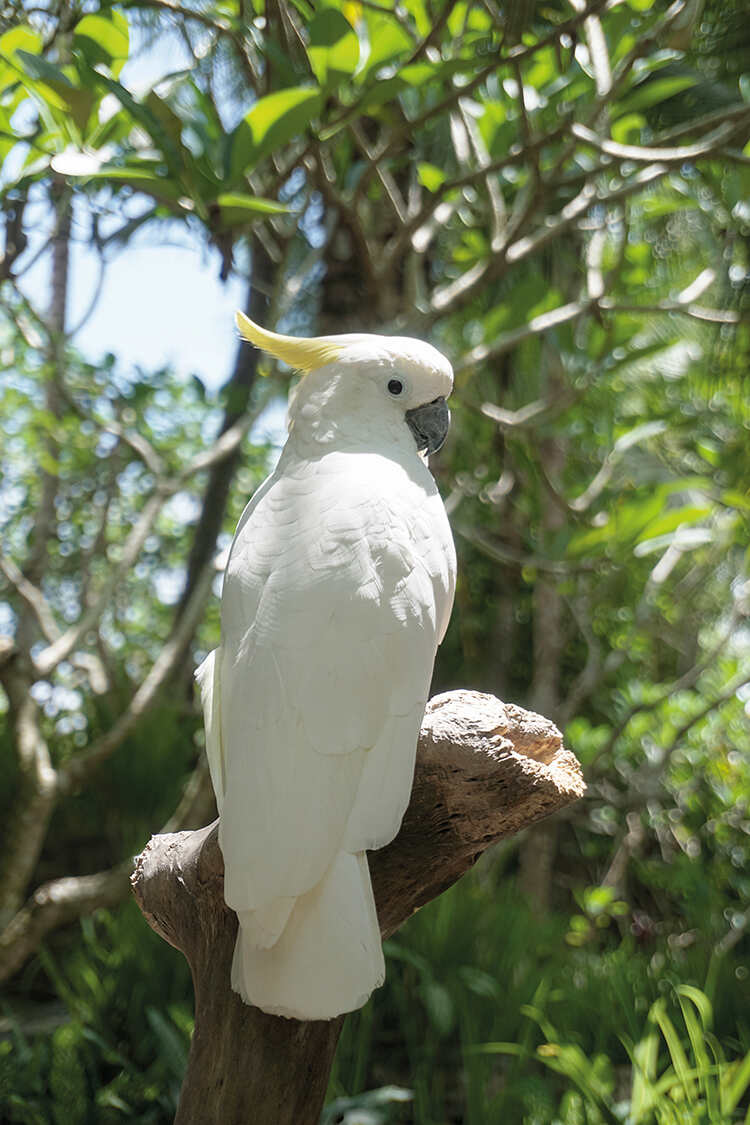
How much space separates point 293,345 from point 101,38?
0.55 meters

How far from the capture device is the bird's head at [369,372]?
120 centimetres

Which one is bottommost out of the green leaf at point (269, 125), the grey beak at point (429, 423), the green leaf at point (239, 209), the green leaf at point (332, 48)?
the grey beak at point (429, 423)

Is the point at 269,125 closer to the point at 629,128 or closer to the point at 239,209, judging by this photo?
the point at 239,209

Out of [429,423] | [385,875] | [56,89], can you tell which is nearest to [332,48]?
[56,89]

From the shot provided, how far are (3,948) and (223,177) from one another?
5.32 feet

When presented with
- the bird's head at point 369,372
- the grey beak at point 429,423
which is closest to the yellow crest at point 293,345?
the bird's head at point 369,372

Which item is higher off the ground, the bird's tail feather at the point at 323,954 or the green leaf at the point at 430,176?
the green leaf at the point at 430,176

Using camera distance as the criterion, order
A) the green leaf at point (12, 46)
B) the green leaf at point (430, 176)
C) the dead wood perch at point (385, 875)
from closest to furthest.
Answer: the dead wood perch at point (385, 875) → the green leaf at point (12, 46) → the green leaf at point (430, 176)

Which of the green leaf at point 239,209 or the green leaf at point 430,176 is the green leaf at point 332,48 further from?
the green leaf at point 430,176

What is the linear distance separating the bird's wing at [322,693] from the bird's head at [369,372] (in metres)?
0.19

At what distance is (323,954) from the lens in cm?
93

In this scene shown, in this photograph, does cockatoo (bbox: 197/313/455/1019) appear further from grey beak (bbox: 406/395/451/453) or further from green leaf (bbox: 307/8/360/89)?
green leaf (bbox: 307/8/360/89)

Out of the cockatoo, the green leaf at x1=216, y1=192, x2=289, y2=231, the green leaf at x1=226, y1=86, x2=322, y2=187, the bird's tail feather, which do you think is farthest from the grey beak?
the bird's tail feather

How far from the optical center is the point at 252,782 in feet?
3.20
